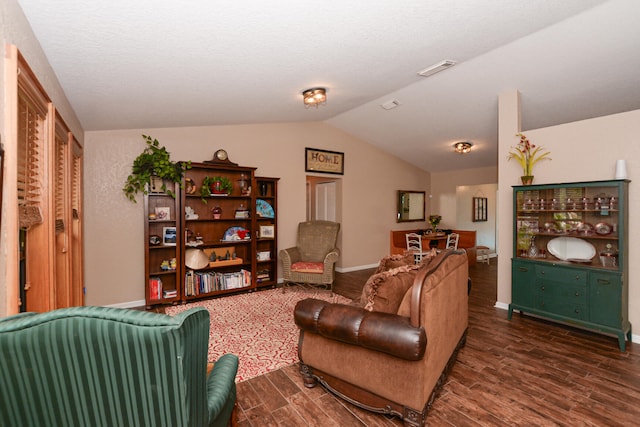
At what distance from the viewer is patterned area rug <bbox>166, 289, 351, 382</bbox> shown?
272cm

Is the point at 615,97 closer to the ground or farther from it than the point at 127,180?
farther from it

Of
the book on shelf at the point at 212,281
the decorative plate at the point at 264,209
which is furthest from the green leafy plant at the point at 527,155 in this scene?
the book on shelf at the point at 212,281

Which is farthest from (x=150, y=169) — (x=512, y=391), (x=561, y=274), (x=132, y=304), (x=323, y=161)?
(x=561, y=274)

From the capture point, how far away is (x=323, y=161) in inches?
235

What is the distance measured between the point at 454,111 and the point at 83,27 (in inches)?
184

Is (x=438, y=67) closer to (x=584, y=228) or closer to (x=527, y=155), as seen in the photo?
(x=527, y=155)

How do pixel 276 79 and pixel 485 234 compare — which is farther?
pixel 485 234

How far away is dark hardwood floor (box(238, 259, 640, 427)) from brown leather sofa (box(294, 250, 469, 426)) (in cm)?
14

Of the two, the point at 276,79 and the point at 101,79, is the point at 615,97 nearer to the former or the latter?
the point at 276,79

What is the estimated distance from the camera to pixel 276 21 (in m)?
2.07

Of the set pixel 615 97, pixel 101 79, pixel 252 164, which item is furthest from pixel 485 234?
pixel 101 79

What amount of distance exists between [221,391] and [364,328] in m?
0.95

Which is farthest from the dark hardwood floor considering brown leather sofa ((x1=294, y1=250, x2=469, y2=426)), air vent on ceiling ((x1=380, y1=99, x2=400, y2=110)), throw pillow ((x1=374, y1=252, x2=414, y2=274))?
air vent on ceiling ((x1=380, y1=99, x2=400, y2=110))

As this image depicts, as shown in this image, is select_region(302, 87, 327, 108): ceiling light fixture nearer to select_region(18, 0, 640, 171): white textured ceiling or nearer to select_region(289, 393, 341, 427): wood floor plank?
select_region(18, 0, 640, 171): white textured ceiling
